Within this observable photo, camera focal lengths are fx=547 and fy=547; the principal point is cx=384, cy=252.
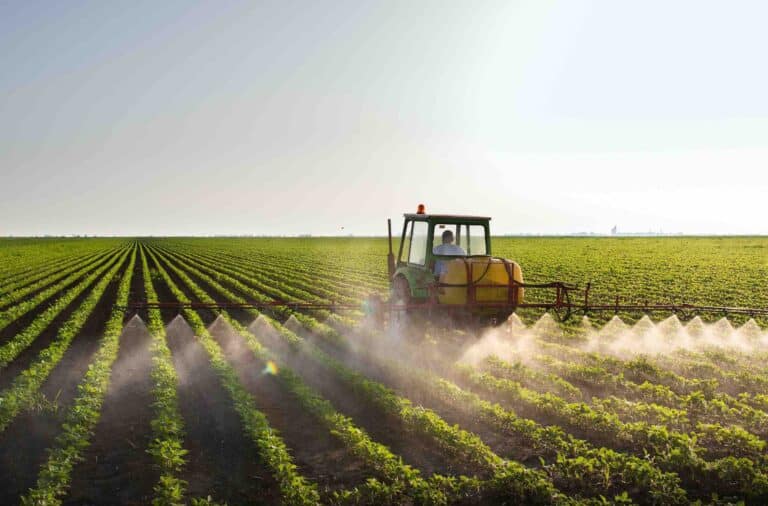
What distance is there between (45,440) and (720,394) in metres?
9.34

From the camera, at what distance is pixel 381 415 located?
763cm

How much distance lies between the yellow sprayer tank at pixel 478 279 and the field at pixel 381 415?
119 centimetres

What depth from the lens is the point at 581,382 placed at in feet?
29.8

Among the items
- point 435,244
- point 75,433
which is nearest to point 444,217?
point 435,244

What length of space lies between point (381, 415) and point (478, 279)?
3.50m


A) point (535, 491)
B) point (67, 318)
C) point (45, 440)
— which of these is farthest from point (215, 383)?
point (67, 318)

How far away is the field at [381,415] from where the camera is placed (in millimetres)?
5539

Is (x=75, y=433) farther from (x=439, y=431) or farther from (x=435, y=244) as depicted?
(x=435, y=244)

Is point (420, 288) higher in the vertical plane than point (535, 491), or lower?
higher

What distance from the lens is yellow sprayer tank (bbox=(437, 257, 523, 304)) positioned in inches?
396

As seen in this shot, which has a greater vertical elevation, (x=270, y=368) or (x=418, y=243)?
(x=418, y=243)

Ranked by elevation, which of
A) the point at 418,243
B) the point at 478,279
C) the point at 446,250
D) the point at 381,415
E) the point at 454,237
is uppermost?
the point at 454,237

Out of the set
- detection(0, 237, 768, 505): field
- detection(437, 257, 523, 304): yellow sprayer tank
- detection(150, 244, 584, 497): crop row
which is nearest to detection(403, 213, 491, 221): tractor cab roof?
detection(437, 257, 523, 304): yellow sprayer tank

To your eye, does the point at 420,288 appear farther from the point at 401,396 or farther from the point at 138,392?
the point at 138,392
